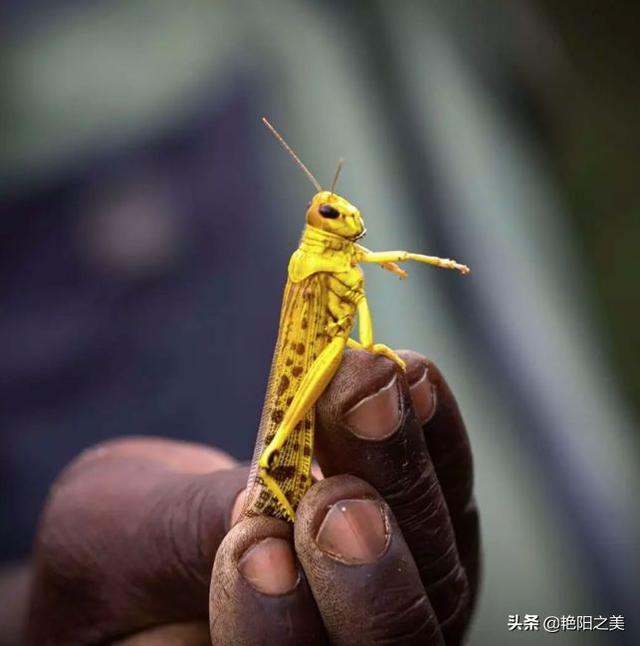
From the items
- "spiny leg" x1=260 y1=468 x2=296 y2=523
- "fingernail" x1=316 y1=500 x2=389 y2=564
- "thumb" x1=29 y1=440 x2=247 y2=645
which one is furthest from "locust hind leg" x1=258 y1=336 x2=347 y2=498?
"thumb" x1=29 y1=440 x2=247 y2=645

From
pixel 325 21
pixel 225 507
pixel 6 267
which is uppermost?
pixel 325 21

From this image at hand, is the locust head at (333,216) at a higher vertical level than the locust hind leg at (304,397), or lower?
higher

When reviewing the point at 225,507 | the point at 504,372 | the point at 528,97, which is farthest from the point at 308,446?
the point at 528,97

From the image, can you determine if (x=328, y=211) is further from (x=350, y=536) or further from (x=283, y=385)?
(x=350, y=536)

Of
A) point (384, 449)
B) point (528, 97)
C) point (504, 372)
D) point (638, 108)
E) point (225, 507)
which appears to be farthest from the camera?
point (638, 108)

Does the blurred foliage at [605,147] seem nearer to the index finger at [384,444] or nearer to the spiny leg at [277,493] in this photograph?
the index finger at [384,444]

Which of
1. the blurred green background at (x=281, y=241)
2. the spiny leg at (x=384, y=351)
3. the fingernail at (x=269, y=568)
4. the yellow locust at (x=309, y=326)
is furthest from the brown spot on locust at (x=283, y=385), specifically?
the blurred green background at (x=281, y=241)

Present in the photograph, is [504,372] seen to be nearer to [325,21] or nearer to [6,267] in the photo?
[325,21]

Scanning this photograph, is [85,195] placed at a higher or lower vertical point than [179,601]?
higher
